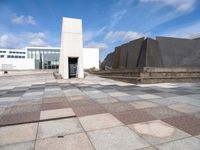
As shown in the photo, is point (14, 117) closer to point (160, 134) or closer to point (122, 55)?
point (160, 134)

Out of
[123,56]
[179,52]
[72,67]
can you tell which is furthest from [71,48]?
[179,52]

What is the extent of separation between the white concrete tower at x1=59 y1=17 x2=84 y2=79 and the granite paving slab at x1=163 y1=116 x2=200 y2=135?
17801mm

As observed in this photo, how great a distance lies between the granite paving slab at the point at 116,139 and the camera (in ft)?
10.9

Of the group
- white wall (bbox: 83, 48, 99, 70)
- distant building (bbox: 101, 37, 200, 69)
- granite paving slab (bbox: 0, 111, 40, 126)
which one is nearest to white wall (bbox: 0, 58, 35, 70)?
white wall (bbox: 83, 48, 99, 70)

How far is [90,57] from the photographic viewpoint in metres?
61.7

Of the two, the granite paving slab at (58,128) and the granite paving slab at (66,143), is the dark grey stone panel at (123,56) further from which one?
the granite paving slab at (66,143)

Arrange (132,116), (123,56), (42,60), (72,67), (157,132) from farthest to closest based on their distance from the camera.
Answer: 1. (42,60)
2. (72,67)
3. (123,56)
4. (132,116)
5. (157,132)

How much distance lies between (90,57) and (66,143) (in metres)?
58.9

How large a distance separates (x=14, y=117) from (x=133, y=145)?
4.10 meters

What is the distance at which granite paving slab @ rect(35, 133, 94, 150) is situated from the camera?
3.30 m

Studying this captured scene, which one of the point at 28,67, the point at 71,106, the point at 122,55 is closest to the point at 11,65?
the point at 28,67

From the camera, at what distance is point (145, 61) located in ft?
53.9

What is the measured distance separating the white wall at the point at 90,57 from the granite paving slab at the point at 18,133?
184 feet

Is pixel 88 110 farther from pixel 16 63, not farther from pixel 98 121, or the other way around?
pixel 16 63
